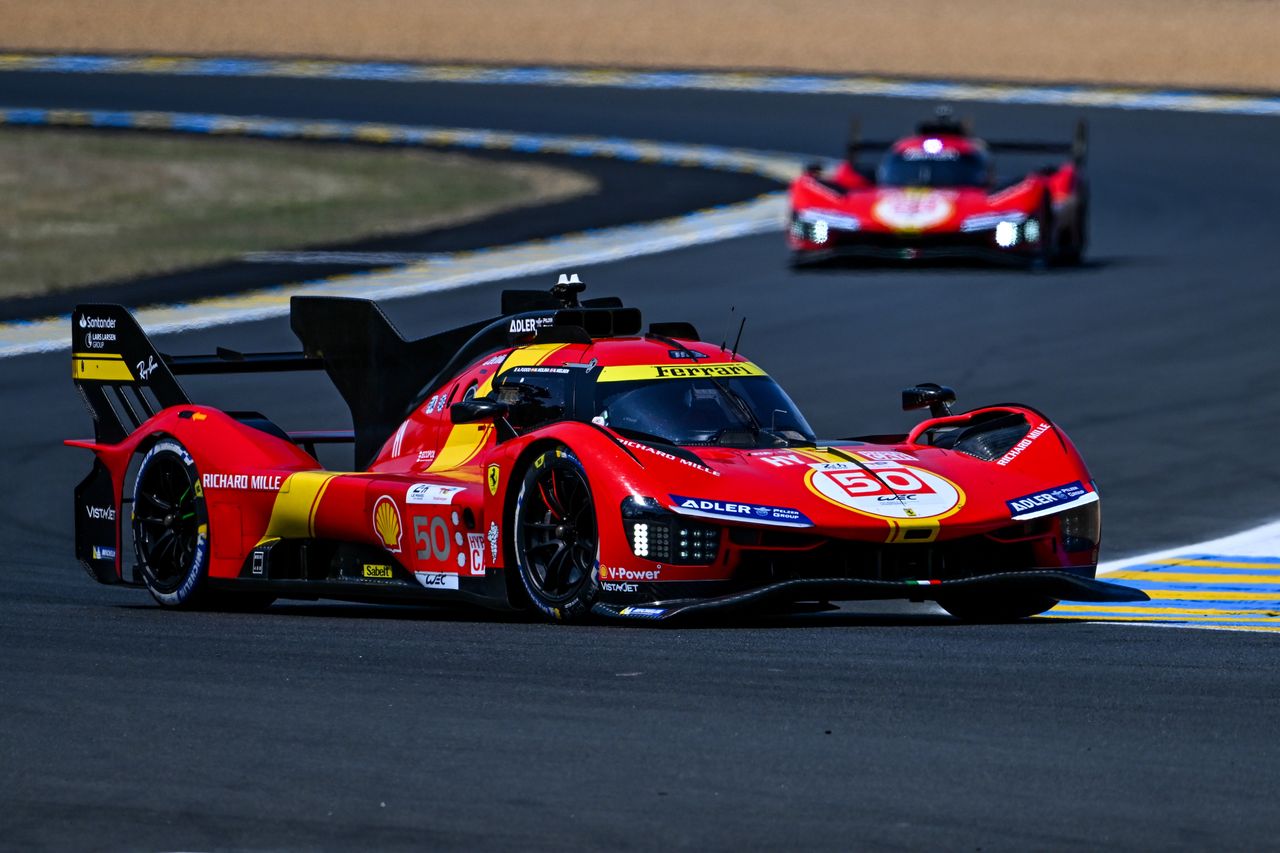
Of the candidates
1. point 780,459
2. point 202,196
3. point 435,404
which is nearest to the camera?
point 780,459

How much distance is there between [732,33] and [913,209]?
106ft

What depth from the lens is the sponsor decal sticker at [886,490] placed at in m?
10.7

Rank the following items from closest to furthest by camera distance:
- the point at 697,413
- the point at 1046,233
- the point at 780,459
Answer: the point at 780,459 → the point at 697,413 → the point at 1046,233

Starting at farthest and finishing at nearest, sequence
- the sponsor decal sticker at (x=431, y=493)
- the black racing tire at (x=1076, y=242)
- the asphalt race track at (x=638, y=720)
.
A: the black racing tire at (x=1076, y=242)
the sponsor decal sticker at (x=431, y=493)
the asphalt race track at (x=638, y=720)

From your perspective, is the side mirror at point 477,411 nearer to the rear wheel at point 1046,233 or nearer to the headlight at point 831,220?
the headlight at point 831,220

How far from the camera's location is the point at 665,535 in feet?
34.6

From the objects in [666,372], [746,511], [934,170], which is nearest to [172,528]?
[666,372]

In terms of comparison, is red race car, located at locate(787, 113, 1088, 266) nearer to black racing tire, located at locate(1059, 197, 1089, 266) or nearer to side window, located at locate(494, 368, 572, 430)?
black racing tire, located at locate(1059, 197, 1089, 266)

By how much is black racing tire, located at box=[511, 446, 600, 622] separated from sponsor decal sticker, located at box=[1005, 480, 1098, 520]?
1.86 metres

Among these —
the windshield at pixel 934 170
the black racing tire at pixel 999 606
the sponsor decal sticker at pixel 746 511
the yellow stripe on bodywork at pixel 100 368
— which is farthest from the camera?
the windshield at pixel 934 170

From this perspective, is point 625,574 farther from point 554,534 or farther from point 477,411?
point 477,411

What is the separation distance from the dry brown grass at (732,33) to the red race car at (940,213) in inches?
862

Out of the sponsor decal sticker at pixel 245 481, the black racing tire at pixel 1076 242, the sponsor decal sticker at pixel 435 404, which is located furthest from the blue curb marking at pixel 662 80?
the sponsor decal sticker at pixel 245 481

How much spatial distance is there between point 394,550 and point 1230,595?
14.2 ft
